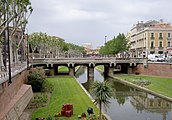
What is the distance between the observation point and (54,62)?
62719 millimetres

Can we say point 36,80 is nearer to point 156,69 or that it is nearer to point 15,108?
point 15,108

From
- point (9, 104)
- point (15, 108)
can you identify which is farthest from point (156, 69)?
Result: point (9, 104)

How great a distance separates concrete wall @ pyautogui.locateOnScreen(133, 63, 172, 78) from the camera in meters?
52.5

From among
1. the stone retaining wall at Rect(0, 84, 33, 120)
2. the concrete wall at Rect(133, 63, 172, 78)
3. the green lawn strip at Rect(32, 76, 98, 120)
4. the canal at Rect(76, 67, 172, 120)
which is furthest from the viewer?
the concrete wall at Rect(133, 63, 172, 78)

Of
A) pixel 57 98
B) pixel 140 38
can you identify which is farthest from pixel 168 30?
pixel 57 98

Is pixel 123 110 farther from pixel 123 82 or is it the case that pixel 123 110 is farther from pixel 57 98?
pixel 123 82

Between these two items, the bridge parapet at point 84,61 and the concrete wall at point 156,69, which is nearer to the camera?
the concrete wall at point 156,69

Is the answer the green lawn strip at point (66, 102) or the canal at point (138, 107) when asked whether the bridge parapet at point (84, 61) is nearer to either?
the canal at point (138, 107)

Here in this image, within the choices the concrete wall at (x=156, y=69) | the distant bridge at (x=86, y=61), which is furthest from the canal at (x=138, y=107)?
the distant bridge at (x=86, y=61)

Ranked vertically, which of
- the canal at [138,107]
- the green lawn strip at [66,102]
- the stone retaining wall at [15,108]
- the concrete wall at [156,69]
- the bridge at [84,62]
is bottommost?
the canal at [138,107]

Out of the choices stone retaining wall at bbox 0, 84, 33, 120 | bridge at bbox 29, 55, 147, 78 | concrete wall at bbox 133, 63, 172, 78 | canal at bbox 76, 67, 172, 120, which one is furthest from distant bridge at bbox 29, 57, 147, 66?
stone retaining wall at bbox 0, 84, 33, 120

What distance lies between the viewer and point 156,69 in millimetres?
58000

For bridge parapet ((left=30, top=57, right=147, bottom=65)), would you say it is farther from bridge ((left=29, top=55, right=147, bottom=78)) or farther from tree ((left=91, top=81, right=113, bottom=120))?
tree ((left=91, top=81, right=113, bottom=120))

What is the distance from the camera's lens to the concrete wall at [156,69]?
5250cm
